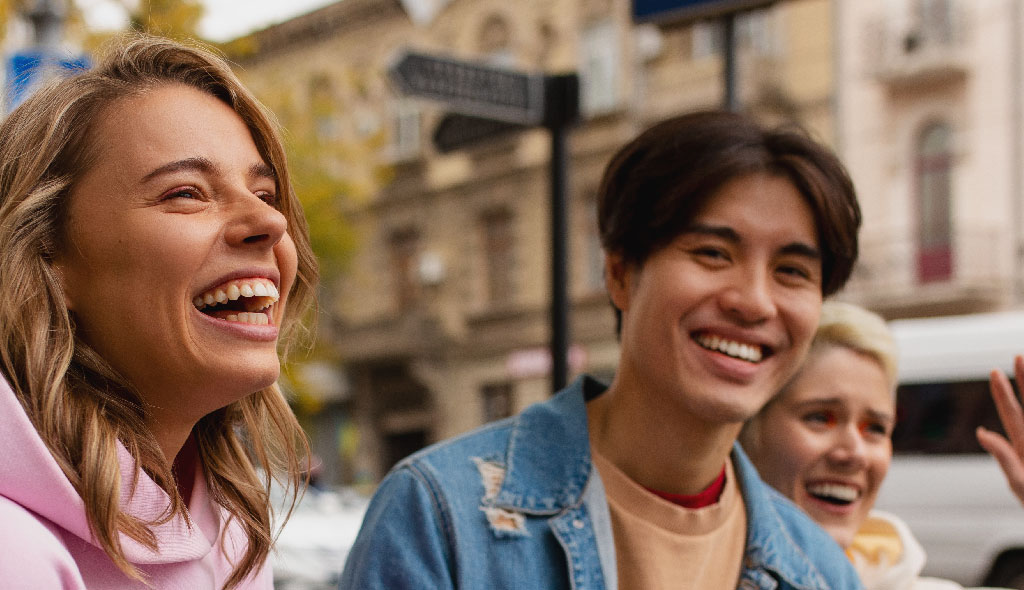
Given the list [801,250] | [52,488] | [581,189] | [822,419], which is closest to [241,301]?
[52,488]

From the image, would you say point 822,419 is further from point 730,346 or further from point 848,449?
point 730,346

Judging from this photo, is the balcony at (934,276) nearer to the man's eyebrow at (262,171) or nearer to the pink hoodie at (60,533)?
the man's eyebrow at (262,171)

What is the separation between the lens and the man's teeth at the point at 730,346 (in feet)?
6.81

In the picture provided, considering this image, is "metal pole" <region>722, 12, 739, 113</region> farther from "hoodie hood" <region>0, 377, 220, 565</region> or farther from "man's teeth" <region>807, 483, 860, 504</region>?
"hoodie hood" <region>0, 377, 220, 565</region>

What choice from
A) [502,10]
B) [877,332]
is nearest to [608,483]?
[877,332]

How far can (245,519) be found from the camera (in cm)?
177

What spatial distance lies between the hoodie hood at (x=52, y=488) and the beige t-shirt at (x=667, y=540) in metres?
0.86

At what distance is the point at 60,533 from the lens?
1.38m

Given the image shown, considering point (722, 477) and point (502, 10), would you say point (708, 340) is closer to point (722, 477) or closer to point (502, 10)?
point (722, 477)

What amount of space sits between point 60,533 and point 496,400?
19.8m

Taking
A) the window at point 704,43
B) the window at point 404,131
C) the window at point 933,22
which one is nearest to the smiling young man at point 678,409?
the window at point 933,22

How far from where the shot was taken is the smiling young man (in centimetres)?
203

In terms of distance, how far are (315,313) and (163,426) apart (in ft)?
1.66

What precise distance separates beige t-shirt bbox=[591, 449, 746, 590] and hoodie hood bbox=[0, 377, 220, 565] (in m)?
0.86
